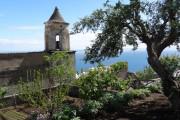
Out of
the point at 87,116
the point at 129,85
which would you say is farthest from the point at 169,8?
the point at 129,85

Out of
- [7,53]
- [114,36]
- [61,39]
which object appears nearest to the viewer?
[114,36]

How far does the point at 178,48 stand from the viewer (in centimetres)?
1580

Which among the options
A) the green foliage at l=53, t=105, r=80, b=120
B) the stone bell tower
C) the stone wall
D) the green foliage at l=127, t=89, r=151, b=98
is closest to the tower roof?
the stone bell tower

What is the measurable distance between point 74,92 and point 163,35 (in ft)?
34.3

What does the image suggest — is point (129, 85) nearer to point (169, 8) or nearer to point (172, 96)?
point (172, 96)

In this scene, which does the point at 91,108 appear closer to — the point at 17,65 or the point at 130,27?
the point at 130,27

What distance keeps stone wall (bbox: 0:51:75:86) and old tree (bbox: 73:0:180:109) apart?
11756mm

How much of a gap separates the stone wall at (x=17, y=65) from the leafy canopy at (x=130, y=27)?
11.7 metres

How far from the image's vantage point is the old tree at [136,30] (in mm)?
13891

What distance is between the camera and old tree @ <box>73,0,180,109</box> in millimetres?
13891

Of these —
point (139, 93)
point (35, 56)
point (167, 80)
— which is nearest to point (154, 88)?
point (139, 93)

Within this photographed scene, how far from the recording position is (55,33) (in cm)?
2945

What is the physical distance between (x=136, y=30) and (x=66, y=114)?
4546mm

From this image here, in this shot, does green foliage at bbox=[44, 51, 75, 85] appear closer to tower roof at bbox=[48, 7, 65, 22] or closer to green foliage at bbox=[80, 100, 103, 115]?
green foliage at bbox=[80, 100, 103, 115]
